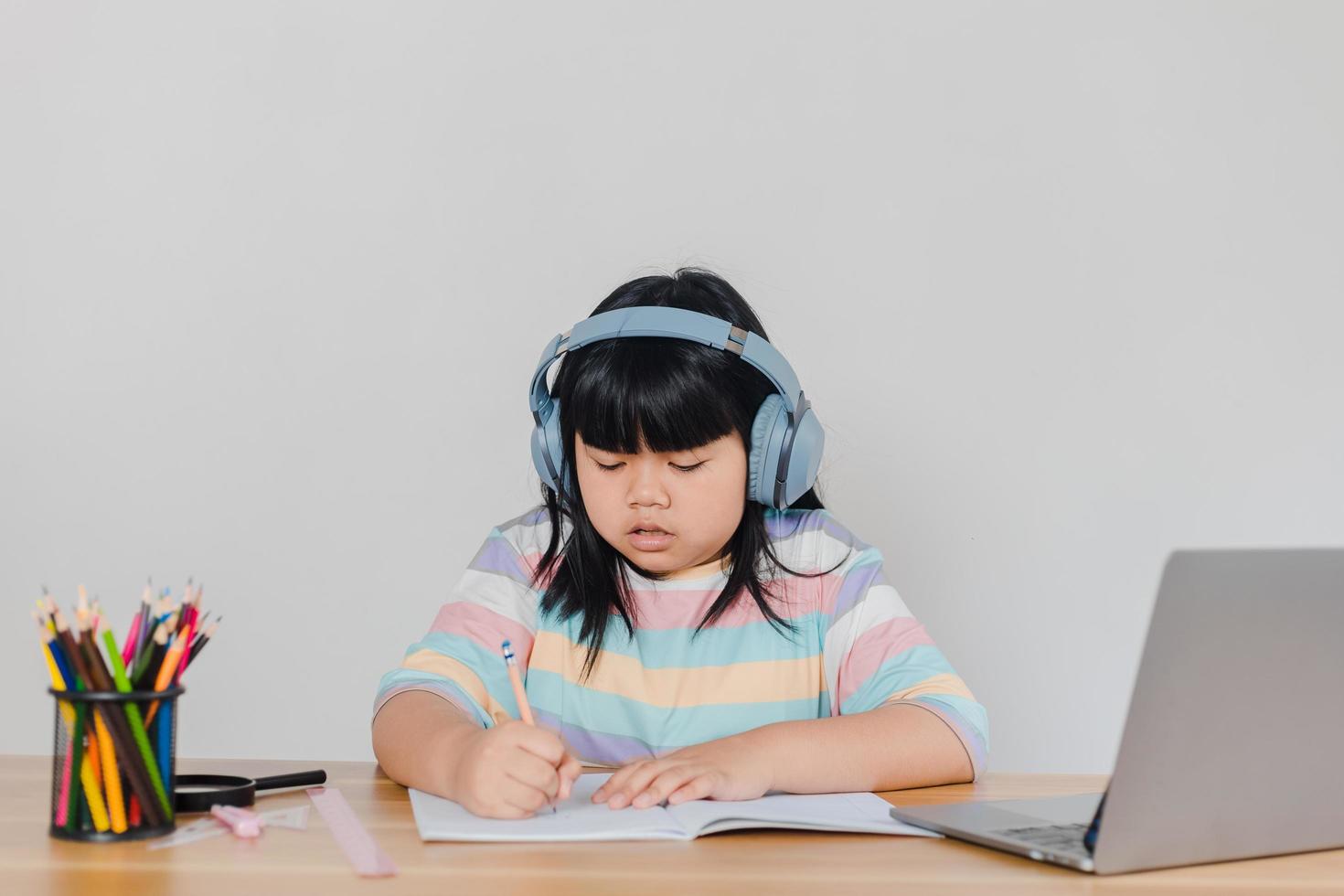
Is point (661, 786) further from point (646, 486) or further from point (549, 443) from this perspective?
point (549, 443)

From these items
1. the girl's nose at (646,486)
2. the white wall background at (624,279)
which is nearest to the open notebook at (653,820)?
the girl's nose at (646,486)

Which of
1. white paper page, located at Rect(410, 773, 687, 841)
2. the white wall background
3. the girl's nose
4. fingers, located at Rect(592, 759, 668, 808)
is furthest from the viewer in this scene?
the white wall background

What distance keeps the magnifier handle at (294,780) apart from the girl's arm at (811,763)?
0.22 m

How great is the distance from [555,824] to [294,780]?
0.84 feet

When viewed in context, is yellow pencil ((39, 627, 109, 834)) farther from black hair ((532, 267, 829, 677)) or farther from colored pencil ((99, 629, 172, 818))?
black hair ((532, 267, 829, 677))

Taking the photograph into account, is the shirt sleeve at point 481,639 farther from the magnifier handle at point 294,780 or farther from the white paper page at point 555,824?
the white paper page at point 555,824

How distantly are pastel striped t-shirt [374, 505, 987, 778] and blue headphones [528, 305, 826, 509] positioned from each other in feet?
0.36

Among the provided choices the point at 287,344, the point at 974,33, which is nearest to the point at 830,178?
the point at 974,33

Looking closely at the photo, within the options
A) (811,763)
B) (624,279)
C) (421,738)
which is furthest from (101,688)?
(624,279)

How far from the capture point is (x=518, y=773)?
0.85 metres

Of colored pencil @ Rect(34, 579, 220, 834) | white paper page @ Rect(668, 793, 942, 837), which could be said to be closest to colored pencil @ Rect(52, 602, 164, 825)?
colored pencil @ Rect(34, 579, 220, 834)

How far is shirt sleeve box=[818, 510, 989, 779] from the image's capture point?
1117 millimetres

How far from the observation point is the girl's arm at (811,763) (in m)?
0.91

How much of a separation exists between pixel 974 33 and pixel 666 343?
1.19 m
